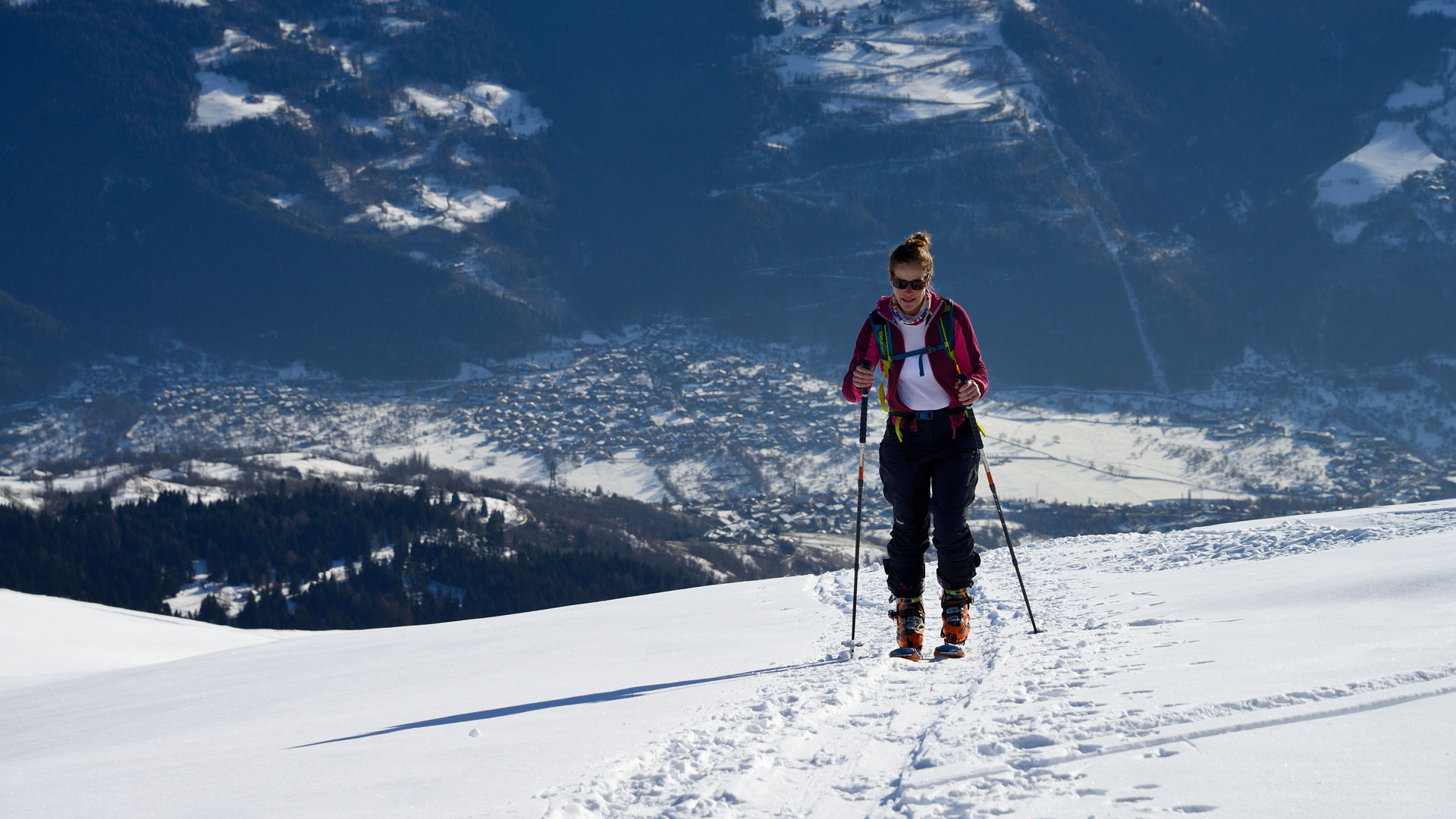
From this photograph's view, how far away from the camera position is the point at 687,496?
14875cm

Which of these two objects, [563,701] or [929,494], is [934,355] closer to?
[929,494]

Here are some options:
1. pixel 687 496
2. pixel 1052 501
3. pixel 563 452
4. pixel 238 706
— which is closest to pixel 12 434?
pixel 563 452

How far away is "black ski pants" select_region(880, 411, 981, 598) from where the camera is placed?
261 inches

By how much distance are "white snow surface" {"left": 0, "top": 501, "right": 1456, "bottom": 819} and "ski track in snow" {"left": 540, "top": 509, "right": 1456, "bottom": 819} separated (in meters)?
0.02

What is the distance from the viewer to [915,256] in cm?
650

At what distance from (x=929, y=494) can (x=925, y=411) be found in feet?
2.16

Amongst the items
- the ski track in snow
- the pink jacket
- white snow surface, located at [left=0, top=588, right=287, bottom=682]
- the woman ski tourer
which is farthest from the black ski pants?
white snow surface, located at [left=0, top=588, right=287, bottom=682]

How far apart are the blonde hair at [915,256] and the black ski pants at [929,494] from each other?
1015 mm

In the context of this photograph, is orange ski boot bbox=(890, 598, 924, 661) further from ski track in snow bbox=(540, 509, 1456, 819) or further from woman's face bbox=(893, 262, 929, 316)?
woman's face bbox=(893, 262, 929, 316)

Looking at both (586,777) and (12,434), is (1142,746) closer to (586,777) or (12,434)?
(586,777)

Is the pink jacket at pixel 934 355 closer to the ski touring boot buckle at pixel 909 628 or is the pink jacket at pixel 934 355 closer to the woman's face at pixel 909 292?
the woman's face at pixel 909 292

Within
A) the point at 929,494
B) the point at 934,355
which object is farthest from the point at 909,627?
the point at 934,355

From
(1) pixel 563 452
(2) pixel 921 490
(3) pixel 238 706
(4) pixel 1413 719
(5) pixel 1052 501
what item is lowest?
(3) pixel 238 706

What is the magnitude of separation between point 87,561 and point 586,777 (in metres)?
89.6
